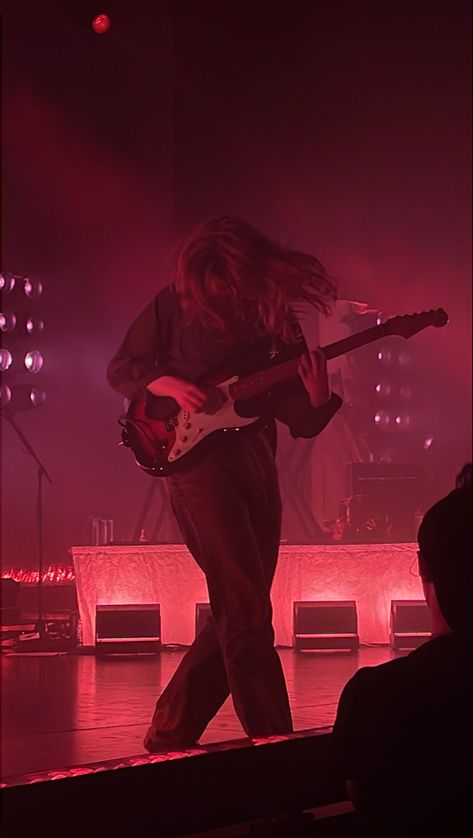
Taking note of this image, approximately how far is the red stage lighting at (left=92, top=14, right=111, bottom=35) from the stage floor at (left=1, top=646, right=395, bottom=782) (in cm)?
192

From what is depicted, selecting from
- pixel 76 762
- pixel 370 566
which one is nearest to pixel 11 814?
pixel 76 762

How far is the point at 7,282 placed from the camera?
3186 millimetres

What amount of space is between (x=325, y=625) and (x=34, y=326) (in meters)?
1.49

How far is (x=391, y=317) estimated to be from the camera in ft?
13.4

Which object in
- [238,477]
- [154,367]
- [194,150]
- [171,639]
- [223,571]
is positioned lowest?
[171,639]

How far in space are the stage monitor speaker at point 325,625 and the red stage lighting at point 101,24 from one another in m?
2.00

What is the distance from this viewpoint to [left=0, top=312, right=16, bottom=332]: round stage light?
10.5ft

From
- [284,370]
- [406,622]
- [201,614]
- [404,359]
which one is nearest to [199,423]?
[284,370]

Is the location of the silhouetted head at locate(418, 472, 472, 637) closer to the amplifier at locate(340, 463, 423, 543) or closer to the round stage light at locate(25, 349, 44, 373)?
the round stage light at locate(25, 349, 44, 373)

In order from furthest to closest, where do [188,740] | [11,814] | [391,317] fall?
[391,317], [188,740], [11,814]

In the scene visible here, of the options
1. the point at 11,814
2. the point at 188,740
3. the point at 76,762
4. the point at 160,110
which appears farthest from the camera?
the point at 160,110

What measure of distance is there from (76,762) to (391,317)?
75.1 inches

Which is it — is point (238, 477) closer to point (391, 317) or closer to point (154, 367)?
point (154, 367)

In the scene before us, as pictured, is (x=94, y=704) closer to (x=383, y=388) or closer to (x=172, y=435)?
(x=172, y=435)
